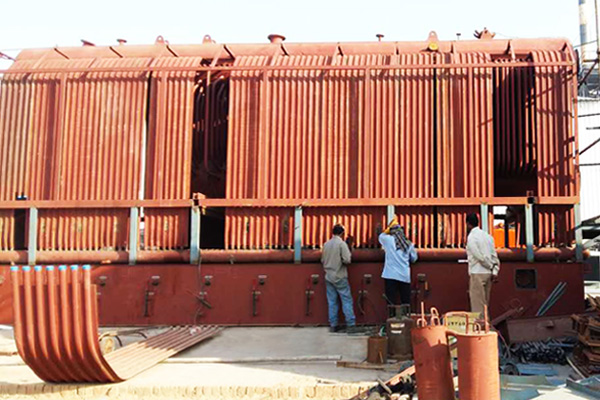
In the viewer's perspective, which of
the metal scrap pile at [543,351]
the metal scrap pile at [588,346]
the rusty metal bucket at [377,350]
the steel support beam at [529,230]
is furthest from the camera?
the steel support beam at [529,230]

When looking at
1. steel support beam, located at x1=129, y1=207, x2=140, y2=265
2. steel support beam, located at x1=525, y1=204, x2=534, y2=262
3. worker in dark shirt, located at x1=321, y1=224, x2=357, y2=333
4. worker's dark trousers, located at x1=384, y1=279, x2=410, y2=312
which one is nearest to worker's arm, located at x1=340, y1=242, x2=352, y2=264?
worker in dark shirt, located at x1=321, y1=224, x2=357, y2=333

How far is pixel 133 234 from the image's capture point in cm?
955

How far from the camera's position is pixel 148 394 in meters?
6.07

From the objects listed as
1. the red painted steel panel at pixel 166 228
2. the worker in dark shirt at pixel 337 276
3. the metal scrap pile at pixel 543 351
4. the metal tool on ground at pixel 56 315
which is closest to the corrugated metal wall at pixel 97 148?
the red painted steel panel at pixel 166 228

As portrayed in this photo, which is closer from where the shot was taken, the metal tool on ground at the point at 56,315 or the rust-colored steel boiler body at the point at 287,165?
the metal tool on ground at the point at 56,315

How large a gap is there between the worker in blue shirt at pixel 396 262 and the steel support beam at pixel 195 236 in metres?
2.82

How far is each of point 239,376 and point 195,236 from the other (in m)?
3.40

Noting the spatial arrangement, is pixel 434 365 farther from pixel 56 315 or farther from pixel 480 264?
pixel 56 315

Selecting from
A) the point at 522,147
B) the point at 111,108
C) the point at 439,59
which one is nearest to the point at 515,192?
the point at 522,147

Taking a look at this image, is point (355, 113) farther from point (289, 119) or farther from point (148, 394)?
point (148, 394)

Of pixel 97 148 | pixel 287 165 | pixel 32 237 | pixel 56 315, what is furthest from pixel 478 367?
pixel 32 237

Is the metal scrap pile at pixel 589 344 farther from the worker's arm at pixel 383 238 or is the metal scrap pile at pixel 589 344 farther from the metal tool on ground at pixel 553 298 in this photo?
the worker's arm at pixel 383 238

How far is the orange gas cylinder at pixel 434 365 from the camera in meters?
5.10

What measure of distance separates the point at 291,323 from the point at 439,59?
15.8ft
